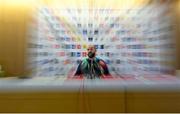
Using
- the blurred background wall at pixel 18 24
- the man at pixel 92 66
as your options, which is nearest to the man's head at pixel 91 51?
the man at pixel 92 66

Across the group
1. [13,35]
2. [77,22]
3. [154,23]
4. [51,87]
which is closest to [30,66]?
[13,35]

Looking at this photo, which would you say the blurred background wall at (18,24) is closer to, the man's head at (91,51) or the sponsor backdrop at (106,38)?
the sponsor backdrop at (106,38)

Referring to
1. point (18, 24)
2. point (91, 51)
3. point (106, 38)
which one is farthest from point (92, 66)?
point (18, 24)

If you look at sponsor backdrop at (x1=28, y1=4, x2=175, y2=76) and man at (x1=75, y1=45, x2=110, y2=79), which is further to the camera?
sponsor backdrop at (x1=28, y1=4, x2=175, y2=76)

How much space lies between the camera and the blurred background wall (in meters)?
1.44

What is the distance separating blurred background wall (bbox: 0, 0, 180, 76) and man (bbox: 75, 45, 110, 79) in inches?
12.7

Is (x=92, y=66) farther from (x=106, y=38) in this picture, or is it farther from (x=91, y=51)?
(x=106, y=38)

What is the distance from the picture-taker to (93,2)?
144 cm

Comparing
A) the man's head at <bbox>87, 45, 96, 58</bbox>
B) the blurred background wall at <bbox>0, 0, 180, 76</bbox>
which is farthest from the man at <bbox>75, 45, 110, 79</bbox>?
the blurred background wall at <bbox>0, 0, 180, 76</bbox>

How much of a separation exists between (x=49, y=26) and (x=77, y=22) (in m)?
0.19

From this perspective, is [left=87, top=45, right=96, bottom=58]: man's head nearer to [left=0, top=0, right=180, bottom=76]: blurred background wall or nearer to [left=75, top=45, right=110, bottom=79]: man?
[left=75, top=45, right=110, bottom=79]: man

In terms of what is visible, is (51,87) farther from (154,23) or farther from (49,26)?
(154,23)

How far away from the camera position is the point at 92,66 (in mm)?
1368

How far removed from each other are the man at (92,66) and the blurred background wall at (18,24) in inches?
12.7
